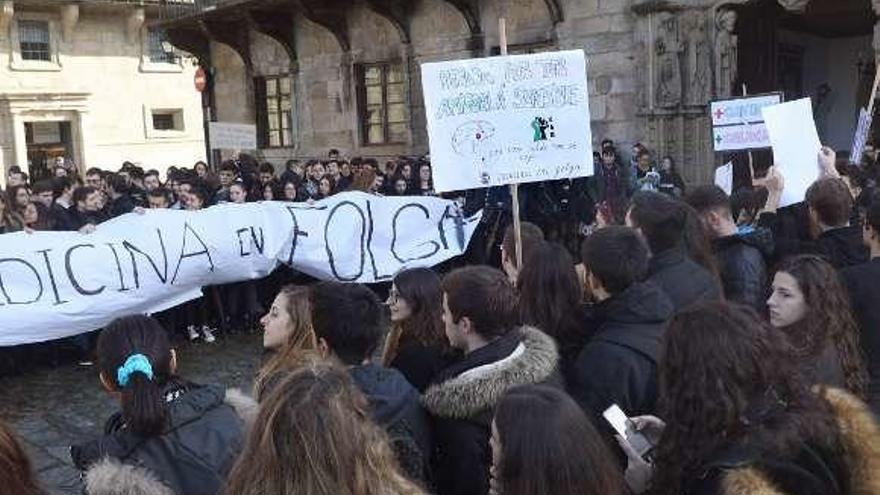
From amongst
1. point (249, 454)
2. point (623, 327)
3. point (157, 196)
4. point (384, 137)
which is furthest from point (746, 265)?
point (384, 137)

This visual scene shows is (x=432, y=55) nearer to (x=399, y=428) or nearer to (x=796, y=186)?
(x=796, y=186)

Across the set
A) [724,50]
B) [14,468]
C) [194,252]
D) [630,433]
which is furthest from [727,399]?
[724,50]

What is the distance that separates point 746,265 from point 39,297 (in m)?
5.32

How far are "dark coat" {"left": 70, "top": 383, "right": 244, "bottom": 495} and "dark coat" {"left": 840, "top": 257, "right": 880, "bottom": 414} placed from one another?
7.68 ft

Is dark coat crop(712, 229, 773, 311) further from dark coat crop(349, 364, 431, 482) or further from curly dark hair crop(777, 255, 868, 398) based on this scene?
dark coat crop(349, 364, 431, 482)

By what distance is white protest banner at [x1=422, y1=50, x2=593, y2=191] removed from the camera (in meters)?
5.61

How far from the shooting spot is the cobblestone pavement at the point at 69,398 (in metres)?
5.52

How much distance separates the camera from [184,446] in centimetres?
252

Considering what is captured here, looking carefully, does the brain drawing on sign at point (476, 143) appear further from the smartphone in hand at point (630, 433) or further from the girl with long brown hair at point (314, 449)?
the girl with long brown hair at point (314, 449)

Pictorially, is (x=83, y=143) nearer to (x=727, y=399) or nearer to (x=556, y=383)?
(x=556, y=383)

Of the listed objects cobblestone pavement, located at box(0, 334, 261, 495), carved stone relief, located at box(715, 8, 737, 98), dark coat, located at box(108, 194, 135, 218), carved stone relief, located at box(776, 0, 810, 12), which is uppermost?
carved stone relief, located at box(776, 0, 810, 12)

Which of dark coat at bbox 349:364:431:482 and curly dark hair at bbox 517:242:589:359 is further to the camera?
curly dark hair at bbox 517:242:589:359

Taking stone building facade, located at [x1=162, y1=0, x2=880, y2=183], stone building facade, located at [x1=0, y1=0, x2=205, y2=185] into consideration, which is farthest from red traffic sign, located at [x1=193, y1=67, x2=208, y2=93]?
stone building facade, located at [x1=0, y1=0, x2=205, y2=185]

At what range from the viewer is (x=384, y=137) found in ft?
54.9
